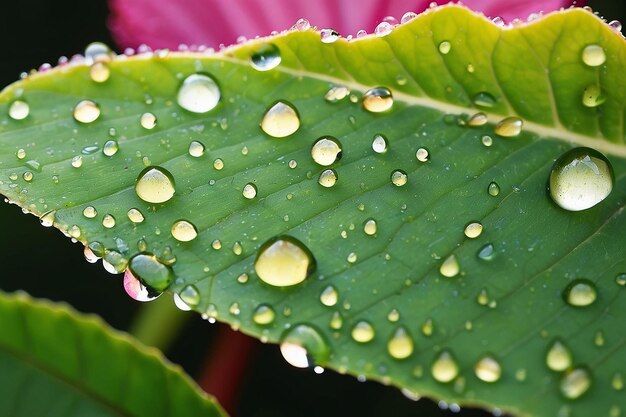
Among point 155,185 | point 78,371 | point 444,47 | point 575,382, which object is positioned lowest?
point 78,371

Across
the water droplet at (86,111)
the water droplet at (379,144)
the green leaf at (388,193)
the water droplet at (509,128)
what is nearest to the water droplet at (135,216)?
the green leaf at (388,193)

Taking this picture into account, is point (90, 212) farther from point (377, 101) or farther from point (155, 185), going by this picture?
point (377, 101)

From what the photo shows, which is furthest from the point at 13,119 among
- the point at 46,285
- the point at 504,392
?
the point at 46,285

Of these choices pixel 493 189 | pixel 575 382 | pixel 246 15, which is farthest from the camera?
pixel 246 15

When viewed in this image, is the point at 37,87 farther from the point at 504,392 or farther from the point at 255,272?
the point at 504,392

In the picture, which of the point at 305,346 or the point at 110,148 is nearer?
the point at 305,346

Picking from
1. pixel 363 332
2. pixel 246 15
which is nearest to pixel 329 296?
pixel 363 332
